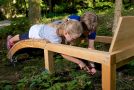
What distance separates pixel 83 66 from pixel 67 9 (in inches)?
753

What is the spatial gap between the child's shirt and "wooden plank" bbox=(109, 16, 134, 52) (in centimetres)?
109

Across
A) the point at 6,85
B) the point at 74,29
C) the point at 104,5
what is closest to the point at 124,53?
the point at 74,29

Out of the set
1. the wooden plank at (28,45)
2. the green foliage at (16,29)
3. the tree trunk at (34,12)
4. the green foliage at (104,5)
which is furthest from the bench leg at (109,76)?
the green foliage at (104,5)

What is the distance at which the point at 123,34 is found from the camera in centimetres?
350

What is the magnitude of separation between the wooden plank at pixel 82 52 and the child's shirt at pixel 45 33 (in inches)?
6.7

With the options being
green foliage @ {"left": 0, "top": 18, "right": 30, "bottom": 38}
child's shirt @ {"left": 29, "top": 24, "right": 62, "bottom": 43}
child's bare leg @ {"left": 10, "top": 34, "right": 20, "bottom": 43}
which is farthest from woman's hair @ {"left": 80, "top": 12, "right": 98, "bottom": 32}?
green foliage @ {"left": 0, "top": 18, "right": 30, "bottom": 38}

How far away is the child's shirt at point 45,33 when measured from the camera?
4328mm

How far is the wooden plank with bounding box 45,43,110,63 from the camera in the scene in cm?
340

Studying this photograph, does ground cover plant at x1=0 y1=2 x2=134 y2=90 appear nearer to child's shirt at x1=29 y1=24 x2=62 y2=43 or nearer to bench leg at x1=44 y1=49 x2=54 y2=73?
bench leg at x1=44 y1=49 x2=54 y2=73

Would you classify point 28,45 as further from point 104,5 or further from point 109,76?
point 104,5

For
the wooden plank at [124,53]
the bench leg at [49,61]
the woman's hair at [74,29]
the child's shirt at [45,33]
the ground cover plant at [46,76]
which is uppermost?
the woman's hair at [74,29]

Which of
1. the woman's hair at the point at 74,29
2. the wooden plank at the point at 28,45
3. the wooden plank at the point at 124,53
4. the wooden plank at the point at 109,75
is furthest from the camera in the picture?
the wooden plank at the point at 28,45

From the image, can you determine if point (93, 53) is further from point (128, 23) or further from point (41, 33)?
point (41, 33)

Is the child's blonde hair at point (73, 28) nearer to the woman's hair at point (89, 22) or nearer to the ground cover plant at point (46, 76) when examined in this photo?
the woman's hair at point (89, 22)
